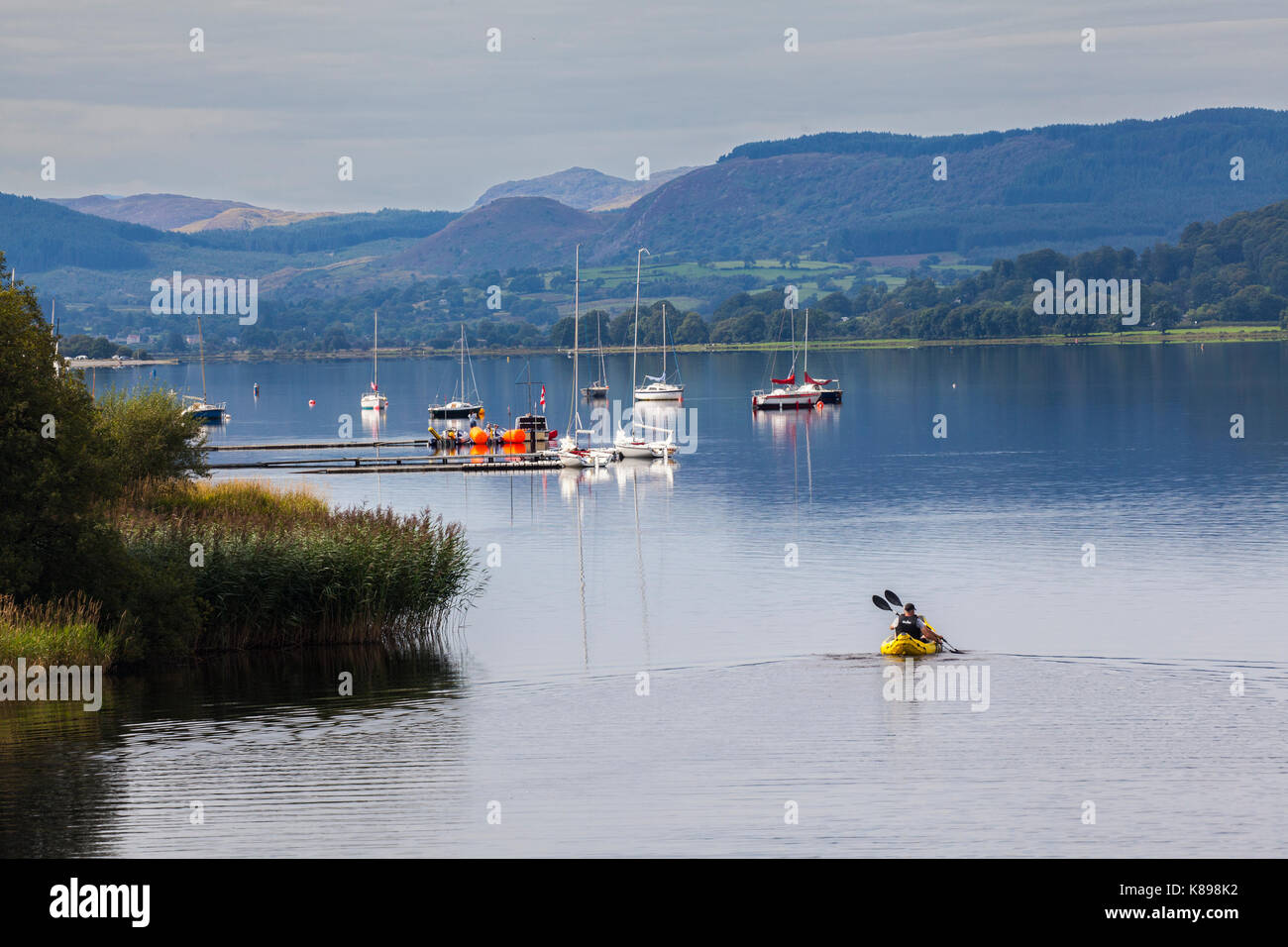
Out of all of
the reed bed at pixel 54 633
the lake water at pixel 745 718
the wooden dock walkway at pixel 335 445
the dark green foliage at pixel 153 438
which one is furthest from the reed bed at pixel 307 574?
the wooden dock walkway at pixel 335 445

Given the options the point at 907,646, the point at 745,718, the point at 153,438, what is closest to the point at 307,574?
the point at 745,718

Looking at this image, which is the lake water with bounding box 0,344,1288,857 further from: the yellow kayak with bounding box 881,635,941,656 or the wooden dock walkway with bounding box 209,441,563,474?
the wooden dock walkway with bounding box 209,441,563,474

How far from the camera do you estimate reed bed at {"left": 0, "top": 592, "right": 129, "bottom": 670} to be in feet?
136

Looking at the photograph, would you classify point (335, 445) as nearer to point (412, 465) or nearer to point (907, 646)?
point (412, 465)

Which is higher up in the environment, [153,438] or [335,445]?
[153,438]

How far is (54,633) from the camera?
4222cm

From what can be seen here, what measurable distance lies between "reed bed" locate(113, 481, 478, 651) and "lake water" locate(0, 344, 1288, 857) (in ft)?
4.73

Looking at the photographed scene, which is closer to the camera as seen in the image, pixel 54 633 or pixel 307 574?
pixel 54 633

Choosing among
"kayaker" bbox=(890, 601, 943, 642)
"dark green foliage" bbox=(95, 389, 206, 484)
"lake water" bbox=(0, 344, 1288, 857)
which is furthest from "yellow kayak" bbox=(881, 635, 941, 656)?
"dark green foliage" bbox=(95, 389, 206, 484)

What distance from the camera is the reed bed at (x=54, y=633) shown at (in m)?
41.4

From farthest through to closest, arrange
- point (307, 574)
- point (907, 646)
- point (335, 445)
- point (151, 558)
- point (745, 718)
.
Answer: point (335, 445), point (307, 574), point (907, 646), point (151, 558), point (745, 718)

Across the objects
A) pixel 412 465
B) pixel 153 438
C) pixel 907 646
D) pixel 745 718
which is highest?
pixel 153 438

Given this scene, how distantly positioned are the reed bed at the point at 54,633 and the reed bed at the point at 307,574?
4.44 m

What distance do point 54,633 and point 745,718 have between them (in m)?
18.7
